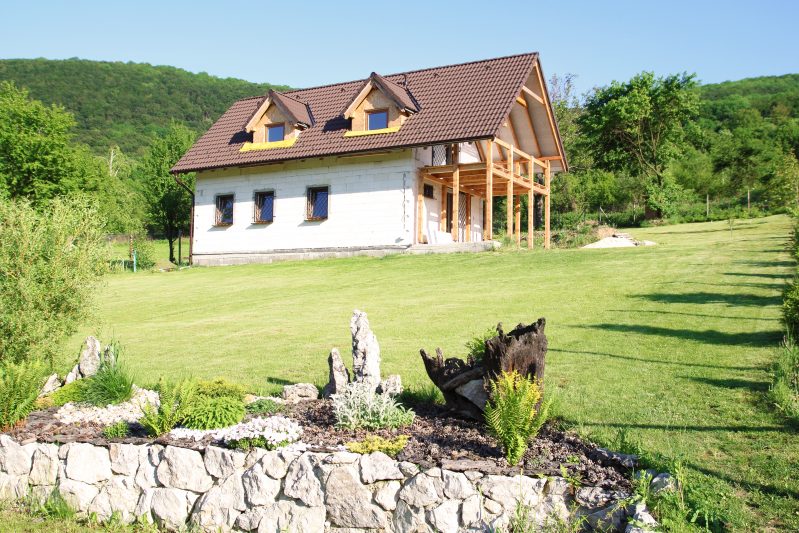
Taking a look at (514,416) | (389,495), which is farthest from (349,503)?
(514,416)

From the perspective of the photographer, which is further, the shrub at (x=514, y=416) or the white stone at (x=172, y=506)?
the white stone at (x=172, y=506)

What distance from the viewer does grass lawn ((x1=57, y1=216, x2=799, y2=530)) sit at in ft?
17.5

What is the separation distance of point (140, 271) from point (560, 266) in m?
18.3

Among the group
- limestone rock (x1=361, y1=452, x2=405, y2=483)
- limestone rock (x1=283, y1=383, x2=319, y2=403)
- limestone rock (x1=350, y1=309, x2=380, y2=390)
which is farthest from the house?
limestone rock (x1=361, y1=452, x2=405, y2=483)

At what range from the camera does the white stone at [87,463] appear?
603 cm

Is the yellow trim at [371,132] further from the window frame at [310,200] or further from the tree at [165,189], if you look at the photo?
the tree at [165,189]

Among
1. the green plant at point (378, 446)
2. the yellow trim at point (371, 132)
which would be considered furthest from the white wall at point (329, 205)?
the green plant at point (378, 446)

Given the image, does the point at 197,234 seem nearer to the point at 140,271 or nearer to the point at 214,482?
the point at 140,271

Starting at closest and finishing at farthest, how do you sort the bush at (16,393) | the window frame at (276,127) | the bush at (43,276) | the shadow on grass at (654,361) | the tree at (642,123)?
the bush at (16,393)
the shadow on grass at (654,361)
the bush at (43,276)
the window frame at (276,127)
the tree at (642,123)

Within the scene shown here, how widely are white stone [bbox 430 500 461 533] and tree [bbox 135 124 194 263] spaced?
31380 mm

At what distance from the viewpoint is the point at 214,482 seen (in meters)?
5.65

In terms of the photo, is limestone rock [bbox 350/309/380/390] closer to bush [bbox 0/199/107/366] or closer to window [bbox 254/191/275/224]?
bush [bbox 0/199/107/366]

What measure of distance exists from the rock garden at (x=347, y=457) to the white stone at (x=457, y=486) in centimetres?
1

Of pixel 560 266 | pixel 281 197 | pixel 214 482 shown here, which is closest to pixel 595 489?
pixel 214 482
